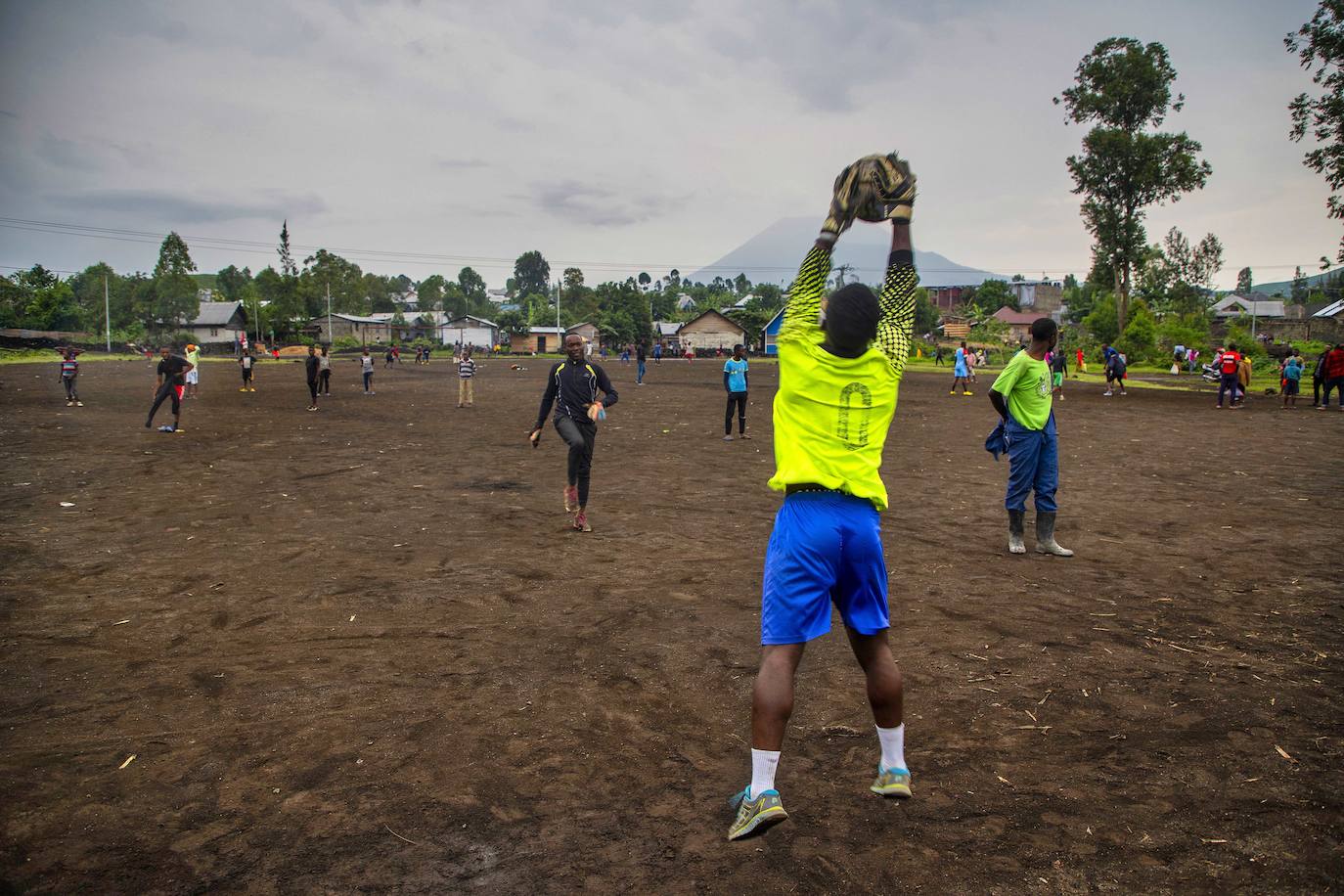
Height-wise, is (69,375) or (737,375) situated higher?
(737,375)

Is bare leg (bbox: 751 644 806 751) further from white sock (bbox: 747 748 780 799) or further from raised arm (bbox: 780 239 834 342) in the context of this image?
raised arm (bbox: 780 239 834 342)

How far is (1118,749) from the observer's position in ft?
12.9

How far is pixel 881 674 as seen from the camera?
3279 mm

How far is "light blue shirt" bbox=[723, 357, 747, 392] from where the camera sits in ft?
52.0

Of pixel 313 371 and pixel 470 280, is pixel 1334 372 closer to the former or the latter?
pixel 313 371

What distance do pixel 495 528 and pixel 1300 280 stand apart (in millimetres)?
138926

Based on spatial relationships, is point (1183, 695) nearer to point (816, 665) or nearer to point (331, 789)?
point (816, 665)

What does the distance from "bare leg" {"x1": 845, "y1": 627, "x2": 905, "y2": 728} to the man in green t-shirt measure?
4.79 metres

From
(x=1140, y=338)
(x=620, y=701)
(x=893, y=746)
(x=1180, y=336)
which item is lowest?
(x=620, y=701)

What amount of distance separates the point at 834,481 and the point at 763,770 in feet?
3.73

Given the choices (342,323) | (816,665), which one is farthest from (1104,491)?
(342,323)

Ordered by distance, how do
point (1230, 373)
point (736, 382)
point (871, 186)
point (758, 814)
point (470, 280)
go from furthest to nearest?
1. point (470, 280)
2. point (1230, 373)
3. point (736, 382)
4. point (871, 186)
5. point (758, 814)

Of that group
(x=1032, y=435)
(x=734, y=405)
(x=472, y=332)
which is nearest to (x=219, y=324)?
(x=472, y=332)

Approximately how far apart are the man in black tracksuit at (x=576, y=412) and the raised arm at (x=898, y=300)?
5.50 metres
